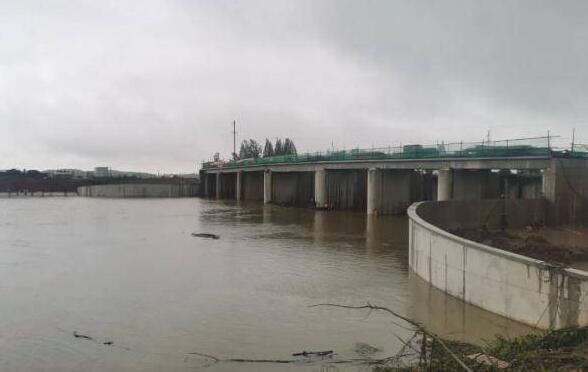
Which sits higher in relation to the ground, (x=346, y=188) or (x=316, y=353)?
(x=346, y=188)

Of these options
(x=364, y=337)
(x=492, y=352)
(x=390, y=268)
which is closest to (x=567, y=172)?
(x=390, y=268)

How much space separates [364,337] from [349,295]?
399 cm

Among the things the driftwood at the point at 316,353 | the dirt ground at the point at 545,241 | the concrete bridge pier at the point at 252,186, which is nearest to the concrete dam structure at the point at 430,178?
the dirt ground at the point at 545,241

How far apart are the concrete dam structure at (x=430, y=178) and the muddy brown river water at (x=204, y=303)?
9.52 meters

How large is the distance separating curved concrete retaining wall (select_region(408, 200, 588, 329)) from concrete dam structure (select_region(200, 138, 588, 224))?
13.1 meters

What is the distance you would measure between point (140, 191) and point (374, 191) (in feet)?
211

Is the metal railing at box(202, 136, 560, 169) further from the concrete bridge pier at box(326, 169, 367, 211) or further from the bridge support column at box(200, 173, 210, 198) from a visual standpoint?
the bridge support column at box(200, 173, 210, 198)

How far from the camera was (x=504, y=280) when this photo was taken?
40.1 feet

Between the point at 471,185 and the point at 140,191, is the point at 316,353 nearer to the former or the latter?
the point at 471,185

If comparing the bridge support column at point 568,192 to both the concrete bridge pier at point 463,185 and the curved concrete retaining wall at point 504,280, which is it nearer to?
the concrete bridge pier at point 463,185

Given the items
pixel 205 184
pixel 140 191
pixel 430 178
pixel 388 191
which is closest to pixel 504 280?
pixel 388 191

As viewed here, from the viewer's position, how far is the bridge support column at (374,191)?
44.0 meters

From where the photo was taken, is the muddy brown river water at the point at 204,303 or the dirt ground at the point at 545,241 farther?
the dirt ground at the point at 545,241

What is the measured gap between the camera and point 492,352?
759cm
